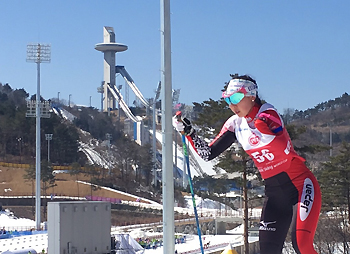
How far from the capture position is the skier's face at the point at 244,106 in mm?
4301

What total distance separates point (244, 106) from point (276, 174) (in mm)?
526

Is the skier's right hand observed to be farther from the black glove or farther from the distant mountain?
the distant mountain

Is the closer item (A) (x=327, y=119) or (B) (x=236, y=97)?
(B) (x=236, y=97)

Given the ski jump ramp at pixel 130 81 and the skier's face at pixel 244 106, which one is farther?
the ski jump ramp at pixel 130 81

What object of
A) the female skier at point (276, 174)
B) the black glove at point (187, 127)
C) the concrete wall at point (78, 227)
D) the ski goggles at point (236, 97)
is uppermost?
the ski goggles at point (236, 97)

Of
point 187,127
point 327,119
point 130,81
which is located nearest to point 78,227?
point 187,127

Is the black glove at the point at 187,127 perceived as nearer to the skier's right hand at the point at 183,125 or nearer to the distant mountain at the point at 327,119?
the skier's right hand at the point at 183,125

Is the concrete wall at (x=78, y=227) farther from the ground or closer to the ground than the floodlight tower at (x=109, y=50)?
closer to the ground

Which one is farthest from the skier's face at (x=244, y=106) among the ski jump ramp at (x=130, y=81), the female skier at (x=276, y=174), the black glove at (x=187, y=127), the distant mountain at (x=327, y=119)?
the distant mountain at (x=327, y=119)

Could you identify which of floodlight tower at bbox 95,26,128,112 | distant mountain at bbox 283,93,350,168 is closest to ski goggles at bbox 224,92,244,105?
floodlight tower at bbox 95,26,128,112

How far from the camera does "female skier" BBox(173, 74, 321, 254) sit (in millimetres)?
4090

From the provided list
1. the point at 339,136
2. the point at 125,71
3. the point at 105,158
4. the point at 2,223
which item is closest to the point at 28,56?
the point at 2,223

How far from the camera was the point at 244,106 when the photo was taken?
4309 mm

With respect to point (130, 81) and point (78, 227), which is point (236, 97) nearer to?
point (78, 227)
